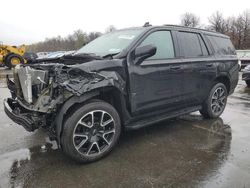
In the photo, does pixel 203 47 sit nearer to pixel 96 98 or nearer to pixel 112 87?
pixel 112 87

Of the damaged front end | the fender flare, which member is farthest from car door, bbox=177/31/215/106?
the fender flare

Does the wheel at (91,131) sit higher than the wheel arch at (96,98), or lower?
lower

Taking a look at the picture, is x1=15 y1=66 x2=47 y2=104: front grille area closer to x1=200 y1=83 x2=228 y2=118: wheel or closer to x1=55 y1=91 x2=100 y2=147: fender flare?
x1=55 y1=91 x2=100 y2=147: fender flare

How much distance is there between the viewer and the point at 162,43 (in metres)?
3.99

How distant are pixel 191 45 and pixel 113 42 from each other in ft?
4.92

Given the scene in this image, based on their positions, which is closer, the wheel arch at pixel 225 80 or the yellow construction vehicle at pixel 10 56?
the wheel arch at pixel 225 80

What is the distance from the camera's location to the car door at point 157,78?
3.56 metres

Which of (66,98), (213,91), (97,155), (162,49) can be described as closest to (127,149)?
(97,155)

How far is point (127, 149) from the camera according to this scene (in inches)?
145

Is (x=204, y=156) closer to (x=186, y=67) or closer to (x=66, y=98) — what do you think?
(x=186, y=67)

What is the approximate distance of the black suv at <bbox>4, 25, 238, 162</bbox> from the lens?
9.95 ft

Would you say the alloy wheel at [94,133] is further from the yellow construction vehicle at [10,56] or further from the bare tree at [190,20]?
the bare tree at [190,20]

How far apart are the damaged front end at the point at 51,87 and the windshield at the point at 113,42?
595 mm

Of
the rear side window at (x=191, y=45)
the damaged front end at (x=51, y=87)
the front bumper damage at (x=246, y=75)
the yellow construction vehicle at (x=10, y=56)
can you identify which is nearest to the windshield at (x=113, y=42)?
the damaged front end at (x=51, y=87)
